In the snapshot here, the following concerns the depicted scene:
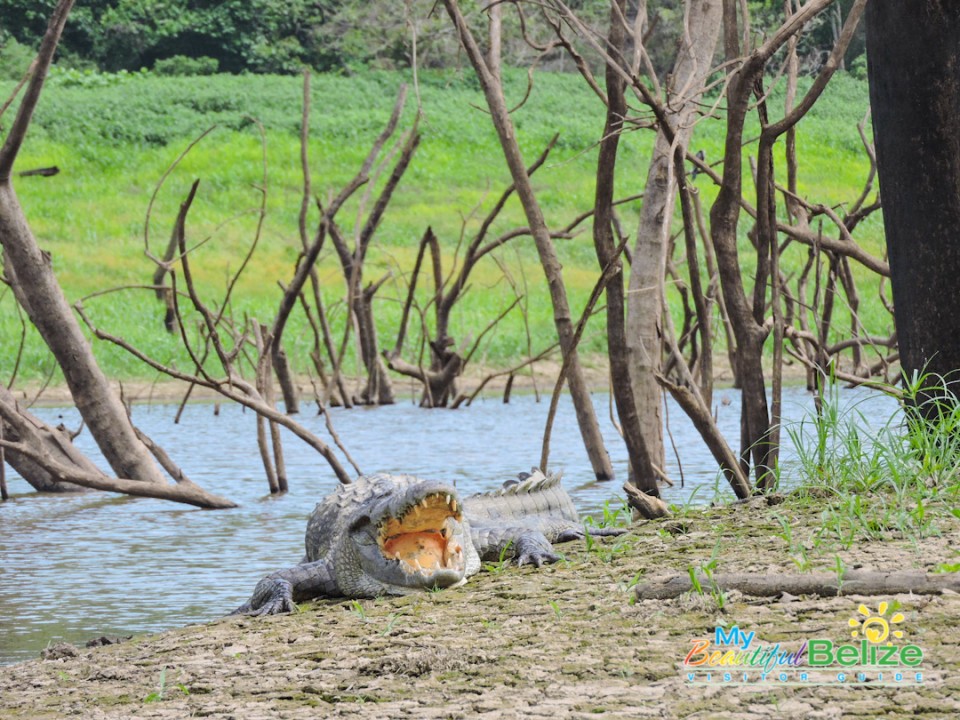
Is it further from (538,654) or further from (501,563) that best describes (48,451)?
(538,654)

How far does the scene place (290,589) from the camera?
15.2ft

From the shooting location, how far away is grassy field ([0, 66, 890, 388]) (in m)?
19.5

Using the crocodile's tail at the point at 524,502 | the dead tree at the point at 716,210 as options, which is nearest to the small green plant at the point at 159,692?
the crocodile's tail at the point at 524,502

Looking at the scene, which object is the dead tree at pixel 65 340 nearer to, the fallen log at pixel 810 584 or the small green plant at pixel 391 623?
the small green plant at pixel 391 623

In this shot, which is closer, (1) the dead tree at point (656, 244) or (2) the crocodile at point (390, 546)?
(2) the crocodile at point (390, 546)

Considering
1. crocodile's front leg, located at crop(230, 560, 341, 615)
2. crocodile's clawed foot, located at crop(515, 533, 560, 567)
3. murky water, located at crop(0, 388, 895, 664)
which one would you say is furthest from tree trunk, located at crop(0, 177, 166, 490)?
crocodile's clawed foot, located at crop(515, 533, 560, 567)

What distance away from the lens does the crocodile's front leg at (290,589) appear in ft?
14.8

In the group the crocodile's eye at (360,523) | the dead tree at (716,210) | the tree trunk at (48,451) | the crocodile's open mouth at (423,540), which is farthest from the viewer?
the tree trunk at (48,451)

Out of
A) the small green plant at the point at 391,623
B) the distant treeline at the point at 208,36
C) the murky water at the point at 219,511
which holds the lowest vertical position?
the murky water at the point at 219,511

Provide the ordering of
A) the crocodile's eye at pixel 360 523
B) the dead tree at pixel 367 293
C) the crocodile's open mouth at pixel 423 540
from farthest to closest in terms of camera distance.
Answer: the dead tree at pixel 367 293 < the crocodile's eye at pixel 360 523 < the crocodile's open mouth at pixel 423 540

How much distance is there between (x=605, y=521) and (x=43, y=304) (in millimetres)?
3376

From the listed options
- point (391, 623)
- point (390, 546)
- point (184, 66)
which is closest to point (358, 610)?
point (391, 623)

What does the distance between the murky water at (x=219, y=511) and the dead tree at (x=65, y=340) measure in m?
0.30

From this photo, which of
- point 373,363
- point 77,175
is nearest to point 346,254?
point 373,363
